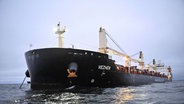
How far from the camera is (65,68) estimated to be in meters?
26.5

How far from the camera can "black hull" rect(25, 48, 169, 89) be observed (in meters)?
26.5

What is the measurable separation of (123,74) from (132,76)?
667cm

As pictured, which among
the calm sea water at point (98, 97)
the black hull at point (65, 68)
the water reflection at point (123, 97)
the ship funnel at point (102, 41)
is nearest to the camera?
the calm sea water at point (98, 97)

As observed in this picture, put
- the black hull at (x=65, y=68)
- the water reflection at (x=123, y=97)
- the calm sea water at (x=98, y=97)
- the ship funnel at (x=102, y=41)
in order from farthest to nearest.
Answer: the ship funnel at (x=102, y=41) < the black hull at (x=65, y=68) < the water reflection at (x=123, y=97) < the calm sea water at (x=98, y=97)

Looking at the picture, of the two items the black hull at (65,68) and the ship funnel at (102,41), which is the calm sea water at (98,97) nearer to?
the black hull at (65,68)

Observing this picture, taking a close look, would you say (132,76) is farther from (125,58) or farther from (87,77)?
(87,77)

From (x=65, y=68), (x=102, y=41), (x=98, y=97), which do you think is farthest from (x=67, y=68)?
(x=102, y=41)

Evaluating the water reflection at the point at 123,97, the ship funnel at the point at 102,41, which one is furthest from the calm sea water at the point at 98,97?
the ship funnel at the point at 102,41

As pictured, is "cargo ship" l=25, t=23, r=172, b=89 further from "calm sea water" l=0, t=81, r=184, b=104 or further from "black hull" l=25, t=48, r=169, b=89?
"calm sea water" l=0, t=81, r=184, b=104

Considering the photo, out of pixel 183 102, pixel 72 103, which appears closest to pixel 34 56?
Result: pixel 72 103

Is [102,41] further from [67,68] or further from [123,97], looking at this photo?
[123,97]

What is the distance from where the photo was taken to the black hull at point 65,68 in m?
26.5

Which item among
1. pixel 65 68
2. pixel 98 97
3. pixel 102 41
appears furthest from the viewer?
pixel 102 41

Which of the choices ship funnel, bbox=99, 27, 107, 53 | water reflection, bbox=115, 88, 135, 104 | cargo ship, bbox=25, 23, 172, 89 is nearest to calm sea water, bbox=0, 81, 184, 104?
water reflection, bbox=115, 88, 135, 104
